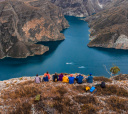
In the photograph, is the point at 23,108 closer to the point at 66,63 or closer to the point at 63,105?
the point at 63,105

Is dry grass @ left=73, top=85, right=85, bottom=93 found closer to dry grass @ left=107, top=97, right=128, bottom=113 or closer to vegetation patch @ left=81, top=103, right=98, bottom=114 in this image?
vegetation patch @ left=81, top=103, right=98, bottom=114

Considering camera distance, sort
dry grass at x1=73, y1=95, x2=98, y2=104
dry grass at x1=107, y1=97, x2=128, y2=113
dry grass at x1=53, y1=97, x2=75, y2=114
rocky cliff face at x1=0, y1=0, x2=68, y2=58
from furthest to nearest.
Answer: rocky cliff face at x1=0, y1=0, x2=68, y2=58 → dry grass at x1=73, y1=95, x2=98, y2=104 → dry grass at x1=107, y1=97, x2=128, y2=113 → dry grass at x1=53, y1=97, x2=75, y2=114

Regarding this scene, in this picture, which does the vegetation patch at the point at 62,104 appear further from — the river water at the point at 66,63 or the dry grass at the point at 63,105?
the river water at the point at 66,63

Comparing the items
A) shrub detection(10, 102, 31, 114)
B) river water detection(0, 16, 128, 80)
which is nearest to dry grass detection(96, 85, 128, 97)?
shrub detection(10, 102, 31, 114)

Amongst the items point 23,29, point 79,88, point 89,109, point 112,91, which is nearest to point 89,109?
point 89,109

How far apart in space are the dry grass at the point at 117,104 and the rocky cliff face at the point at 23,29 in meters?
90.3

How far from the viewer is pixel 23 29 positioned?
12950 centimetres

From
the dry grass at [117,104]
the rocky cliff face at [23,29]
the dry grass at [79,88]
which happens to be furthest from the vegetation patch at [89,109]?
the rocky cliff face at [23,29]

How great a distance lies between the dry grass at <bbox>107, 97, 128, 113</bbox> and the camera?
57.1 ft

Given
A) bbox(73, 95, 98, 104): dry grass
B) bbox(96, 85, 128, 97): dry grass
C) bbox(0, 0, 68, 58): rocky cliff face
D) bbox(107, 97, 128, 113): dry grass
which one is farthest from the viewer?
bbox(0, 0, 68, 58): rocky cliff face

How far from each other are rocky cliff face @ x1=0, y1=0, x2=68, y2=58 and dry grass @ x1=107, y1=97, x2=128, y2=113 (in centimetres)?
9033

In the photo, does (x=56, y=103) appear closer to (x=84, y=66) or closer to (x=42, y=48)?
(x=84, y=66)

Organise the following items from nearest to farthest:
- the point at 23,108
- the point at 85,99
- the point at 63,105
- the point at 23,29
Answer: the point at 23,108
the point at 63,105
the point at 85,99
the point at 23,29

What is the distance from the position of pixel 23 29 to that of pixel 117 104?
→ 415ft
